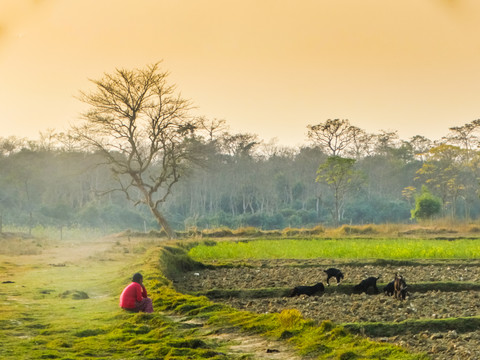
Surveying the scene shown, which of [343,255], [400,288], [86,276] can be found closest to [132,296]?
[400,288]

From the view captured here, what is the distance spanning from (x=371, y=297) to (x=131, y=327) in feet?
16.7

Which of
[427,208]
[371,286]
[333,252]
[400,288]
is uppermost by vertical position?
[427,208]

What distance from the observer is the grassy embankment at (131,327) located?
7.81 m

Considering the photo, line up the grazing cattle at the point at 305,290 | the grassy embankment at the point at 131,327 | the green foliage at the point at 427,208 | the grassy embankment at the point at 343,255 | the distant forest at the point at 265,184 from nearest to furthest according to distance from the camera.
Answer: the grassy embankment at the point at 131,327 → the grazing cattle at the point at 305,290 → the grassy embankment at the point at 343,255 → the green foliage at the point at 427,208 → the distant forest at the point at 265,184

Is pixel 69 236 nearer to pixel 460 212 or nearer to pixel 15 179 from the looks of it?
pixel 15 179

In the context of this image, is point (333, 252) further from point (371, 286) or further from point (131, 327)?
point (131, 327)

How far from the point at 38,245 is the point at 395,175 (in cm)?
4547

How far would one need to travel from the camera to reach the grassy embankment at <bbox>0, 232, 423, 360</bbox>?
7.81m

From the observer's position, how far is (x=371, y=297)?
12516 millimetres

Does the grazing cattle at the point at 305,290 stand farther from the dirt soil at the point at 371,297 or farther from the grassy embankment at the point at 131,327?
the grassy embankment at the point at 131,327

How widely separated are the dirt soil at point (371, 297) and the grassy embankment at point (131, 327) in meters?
0.90

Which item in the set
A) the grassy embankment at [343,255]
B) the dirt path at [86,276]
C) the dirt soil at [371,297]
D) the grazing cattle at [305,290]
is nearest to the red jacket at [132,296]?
the dirt path at [86,276]

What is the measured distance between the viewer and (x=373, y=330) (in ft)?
29.0

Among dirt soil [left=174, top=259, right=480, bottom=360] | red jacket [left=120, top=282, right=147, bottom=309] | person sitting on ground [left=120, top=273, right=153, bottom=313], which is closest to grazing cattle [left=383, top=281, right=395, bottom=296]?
dirt soil [left=174, top=259, right=480, bottom=360]
